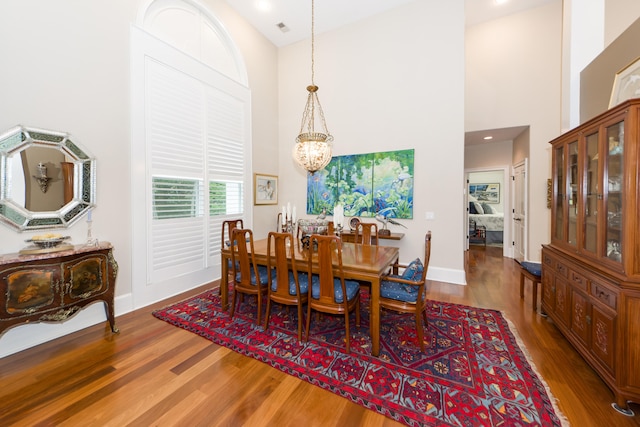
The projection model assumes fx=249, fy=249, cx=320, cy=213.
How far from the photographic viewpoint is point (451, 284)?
4.10 meters

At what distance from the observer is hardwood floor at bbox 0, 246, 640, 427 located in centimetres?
159

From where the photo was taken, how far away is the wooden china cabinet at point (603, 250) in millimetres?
1635

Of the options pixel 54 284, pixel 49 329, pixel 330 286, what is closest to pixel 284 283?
pixel 330 286

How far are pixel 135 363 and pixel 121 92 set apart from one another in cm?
299

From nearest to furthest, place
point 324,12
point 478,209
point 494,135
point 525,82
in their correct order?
point 324,12
point 525,82
point 494,135
point 478,209

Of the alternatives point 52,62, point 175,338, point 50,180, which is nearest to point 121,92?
point 52,62

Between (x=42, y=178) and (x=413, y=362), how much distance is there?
3.89 metres

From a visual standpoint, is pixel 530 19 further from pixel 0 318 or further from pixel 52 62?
pixel 0 318

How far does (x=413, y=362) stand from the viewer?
6.88 ft

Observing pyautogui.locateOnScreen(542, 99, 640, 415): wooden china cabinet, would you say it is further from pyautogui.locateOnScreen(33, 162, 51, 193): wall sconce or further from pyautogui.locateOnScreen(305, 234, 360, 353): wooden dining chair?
pyautogui.locateOnScreen(33, 162, 51, 193): wall sconce

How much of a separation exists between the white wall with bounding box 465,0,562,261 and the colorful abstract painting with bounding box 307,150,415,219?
228cm

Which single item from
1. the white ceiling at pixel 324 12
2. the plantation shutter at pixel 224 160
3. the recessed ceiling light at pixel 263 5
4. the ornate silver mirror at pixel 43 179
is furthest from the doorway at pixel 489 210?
the ornate silver mirror at pixel 43 179

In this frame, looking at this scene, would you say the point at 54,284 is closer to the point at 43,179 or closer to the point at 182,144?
the point at 43,179

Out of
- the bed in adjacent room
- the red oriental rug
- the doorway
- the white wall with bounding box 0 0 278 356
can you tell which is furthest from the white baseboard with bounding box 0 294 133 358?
the bed in adjacent room
